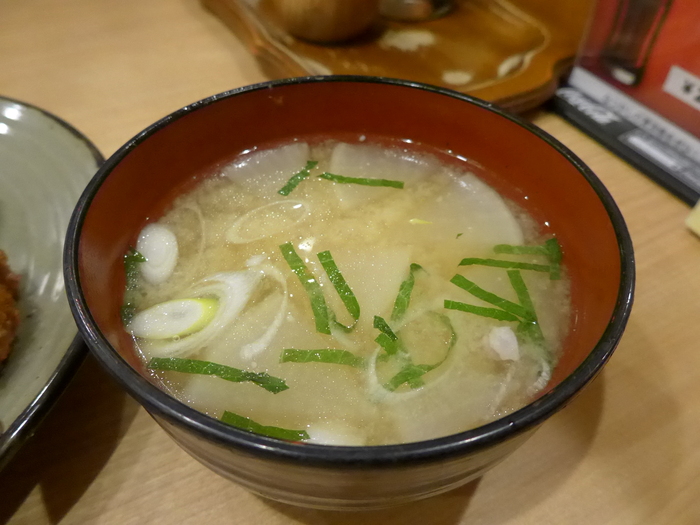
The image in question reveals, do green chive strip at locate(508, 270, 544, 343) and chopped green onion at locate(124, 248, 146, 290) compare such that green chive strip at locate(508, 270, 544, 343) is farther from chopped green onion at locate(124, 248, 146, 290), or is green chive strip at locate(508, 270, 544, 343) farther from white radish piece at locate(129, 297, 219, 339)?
chopped green onion at locate(124, 248, 146, 290)

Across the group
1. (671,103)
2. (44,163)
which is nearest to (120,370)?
(44,163)

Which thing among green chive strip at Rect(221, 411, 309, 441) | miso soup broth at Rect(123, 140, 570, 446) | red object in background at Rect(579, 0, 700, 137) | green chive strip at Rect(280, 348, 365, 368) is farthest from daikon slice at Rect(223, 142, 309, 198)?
red object in background at Rect(579, 0, 700, 137)

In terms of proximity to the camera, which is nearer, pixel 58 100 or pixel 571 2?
pixel 58 100

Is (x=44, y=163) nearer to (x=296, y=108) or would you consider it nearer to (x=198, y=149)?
(x=198, y=149)

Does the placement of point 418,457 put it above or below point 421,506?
above

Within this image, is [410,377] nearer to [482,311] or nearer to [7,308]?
[482,311]

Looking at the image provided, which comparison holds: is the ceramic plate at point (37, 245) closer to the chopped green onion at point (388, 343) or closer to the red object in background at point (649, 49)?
the chopped green onion at point (388, 343)

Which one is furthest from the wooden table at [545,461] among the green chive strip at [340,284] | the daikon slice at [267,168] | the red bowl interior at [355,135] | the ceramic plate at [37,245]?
the daikon slice at [267,168]
